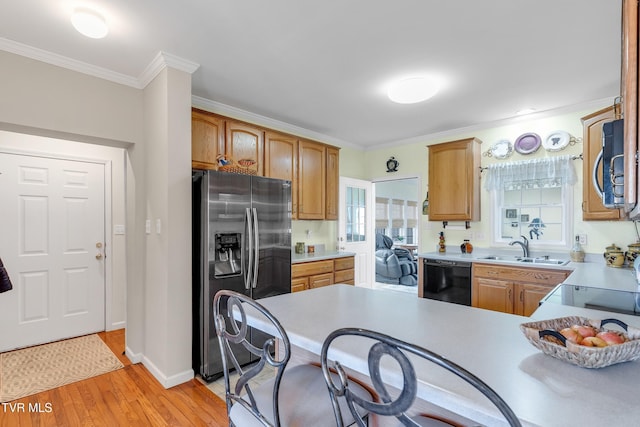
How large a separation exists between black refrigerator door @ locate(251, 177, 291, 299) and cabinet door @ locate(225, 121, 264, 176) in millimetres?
506

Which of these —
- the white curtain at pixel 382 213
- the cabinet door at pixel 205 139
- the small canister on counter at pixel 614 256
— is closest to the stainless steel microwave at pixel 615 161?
the small canister on counter at pixel 614 256

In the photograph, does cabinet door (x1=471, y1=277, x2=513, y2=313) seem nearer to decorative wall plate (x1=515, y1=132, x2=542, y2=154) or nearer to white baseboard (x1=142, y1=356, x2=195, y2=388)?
decorative wall plate (x1=515, y1=132, x2=542, y2=154)

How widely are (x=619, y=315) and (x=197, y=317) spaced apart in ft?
8.76

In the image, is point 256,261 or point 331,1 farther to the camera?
point 256,261

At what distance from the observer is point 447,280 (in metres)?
3.68

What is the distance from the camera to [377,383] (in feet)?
2.17

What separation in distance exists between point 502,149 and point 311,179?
2375 millimetres

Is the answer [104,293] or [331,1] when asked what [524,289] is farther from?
[104,293]

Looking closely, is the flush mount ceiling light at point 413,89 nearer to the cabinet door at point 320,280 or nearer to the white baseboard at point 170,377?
the cabinet door at point 320,280

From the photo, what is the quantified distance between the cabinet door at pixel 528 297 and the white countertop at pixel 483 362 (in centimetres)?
179

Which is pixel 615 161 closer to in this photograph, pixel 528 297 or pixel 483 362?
pixel 483 362

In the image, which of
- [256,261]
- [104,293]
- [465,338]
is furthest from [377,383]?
[104,293]

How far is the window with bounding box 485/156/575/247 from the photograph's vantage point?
3.46 metres

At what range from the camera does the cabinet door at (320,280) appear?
145 inches
